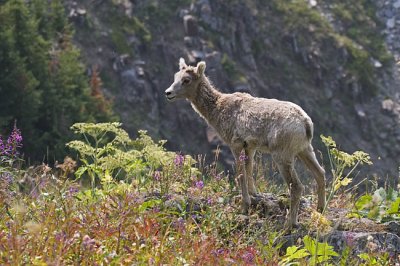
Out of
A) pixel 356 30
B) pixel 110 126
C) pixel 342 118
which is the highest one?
pixel 110 126

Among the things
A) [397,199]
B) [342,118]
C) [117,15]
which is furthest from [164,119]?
[397,199]

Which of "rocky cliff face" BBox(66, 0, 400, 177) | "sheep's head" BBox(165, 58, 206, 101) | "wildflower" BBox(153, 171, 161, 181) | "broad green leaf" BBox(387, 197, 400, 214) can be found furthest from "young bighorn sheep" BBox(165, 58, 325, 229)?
"rocky cliff face" BBox(66, 0, 400, 177)

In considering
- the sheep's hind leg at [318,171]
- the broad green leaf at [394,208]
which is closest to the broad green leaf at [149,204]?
the sheep's hind leg at [318,171]

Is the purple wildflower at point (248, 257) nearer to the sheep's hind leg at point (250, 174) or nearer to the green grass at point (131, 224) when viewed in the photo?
the green grass at point (131, 224)

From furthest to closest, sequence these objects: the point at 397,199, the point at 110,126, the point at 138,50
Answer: the point at 138,50
the point at 397,199
the point at 110,126

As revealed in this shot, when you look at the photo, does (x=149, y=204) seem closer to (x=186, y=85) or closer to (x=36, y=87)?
(x=186, y=85)

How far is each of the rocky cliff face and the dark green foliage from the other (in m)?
17.9

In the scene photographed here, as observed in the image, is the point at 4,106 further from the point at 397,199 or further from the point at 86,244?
the point at 86,244

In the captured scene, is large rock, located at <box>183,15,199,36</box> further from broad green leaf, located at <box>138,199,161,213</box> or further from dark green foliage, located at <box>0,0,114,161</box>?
broad green leaf, located at <box>138,199,161,213</box>

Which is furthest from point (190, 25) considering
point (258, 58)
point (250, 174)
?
point (250, 174)

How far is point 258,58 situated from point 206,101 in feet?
238

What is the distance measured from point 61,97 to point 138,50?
106 feet

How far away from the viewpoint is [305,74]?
82.6 meters

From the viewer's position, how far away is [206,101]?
33.0 ft
